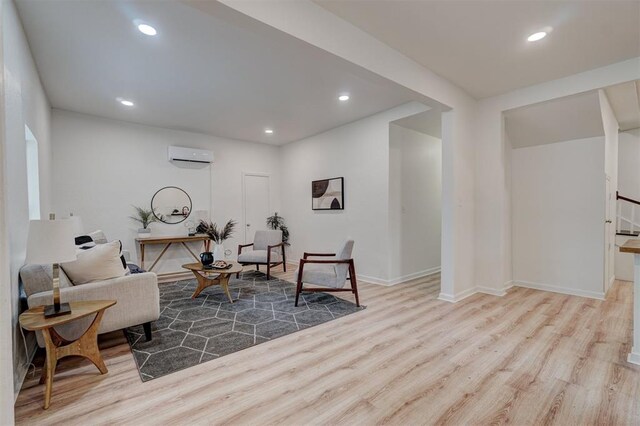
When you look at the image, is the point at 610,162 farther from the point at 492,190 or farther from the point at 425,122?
the point at 425,122

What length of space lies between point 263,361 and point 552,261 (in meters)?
4.29

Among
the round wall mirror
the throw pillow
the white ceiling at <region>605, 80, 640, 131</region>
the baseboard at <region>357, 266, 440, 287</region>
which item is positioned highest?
the white ceiling at <region>605, 80, 640, 131</region>

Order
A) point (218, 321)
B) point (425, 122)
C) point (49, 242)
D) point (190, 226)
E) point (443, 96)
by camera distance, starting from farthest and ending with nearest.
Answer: point (190, 226)
point (425, 122)
point (443, 96)
point (218, 321)
point (49, 242)

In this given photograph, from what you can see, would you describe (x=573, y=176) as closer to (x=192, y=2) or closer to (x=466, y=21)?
(x=466, y=21)

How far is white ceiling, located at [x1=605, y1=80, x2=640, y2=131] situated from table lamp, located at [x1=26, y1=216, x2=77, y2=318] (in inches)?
207

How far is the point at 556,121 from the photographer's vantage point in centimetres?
384

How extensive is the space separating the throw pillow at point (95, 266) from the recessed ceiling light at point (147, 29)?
1.92 metres

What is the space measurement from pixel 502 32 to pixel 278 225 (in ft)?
17.1

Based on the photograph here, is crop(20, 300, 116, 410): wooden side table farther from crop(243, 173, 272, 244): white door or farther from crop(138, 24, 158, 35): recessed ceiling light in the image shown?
crop(243, 173, 272, 244): white door

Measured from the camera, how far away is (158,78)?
11.1 ft

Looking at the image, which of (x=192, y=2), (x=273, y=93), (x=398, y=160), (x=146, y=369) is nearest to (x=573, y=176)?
(x=398, y=160)

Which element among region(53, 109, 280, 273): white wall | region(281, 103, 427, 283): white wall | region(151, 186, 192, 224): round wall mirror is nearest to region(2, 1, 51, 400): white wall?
region(53, 109, 280, 273): white wall

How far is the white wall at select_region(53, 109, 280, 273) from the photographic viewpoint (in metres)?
4.58

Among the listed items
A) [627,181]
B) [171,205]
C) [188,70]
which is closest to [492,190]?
[627,181]
